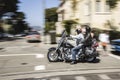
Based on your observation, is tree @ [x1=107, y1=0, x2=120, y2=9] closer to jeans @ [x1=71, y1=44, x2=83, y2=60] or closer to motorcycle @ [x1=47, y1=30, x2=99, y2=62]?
motorcycle @ [x1=47, y1=30, x2=99, y2=62]

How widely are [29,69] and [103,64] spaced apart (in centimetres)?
364

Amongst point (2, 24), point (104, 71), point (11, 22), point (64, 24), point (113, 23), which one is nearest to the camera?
point (104, 71)

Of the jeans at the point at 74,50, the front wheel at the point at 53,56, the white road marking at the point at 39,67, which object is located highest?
the jeans at the point at 74,50

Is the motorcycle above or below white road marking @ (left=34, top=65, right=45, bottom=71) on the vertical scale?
above

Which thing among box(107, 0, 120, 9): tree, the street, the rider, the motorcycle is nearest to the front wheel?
the motorcycle

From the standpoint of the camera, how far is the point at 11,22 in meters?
69.3

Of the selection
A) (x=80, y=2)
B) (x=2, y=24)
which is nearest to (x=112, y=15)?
(x=80, y=2)

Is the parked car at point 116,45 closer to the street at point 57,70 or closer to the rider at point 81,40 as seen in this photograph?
the street at point 57,70

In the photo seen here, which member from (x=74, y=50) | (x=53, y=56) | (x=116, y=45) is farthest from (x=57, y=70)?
(x=116, y=45)

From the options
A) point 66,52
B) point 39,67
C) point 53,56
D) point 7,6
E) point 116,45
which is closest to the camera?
point 39,67

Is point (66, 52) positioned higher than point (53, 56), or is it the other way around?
point (66, 52)

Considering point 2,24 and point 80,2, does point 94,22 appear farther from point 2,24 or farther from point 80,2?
point 2,24

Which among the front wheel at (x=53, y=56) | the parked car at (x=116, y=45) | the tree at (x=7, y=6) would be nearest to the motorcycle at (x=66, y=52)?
the front wheel at (x=53, y=56)

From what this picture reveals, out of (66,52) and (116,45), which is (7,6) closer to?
(116,45)
